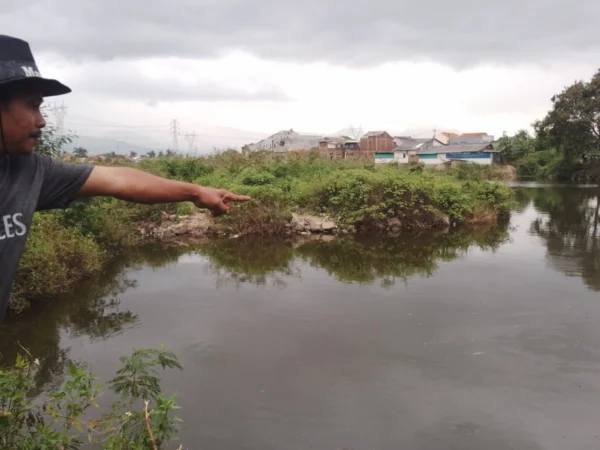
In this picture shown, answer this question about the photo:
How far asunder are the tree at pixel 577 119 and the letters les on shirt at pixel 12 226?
35.1 metres

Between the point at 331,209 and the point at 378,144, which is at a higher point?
the point at 378,144

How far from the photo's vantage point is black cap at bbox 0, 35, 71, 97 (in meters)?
1.30

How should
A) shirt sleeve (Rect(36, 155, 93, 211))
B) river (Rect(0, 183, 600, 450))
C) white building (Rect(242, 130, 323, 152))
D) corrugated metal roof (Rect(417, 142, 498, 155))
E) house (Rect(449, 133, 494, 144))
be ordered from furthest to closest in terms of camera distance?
house (Rect(449, 133, 494, 144))
white building (Rect(242, 130, 323, 152))
corrugated metal roof (Rect(417, 142, 498, 155))
river (Rect(0, 183, 600, 450))
shirt sleeve (Rect(36, 155, 93, 211))

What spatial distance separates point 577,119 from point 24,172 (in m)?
35.6

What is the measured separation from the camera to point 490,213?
47.0ft

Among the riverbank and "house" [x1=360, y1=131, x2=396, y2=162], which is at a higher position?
"house" [x1=360, y1=131, x2=396, y2=162]

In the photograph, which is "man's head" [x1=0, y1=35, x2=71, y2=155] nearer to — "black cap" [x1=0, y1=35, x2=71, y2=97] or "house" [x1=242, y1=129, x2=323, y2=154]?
"black cap" [x1=0, y1=35, x2=71, y2=97]

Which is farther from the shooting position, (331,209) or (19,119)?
(331,209)

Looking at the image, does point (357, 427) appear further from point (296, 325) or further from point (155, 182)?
point (155, 182)

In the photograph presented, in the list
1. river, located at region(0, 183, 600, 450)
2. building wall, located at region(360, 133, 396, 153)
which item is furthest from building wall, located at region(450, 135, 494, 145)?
river, located at region(0, 183, 600, 450)

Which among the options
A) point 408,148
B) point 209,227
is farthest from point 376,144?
point 209,227

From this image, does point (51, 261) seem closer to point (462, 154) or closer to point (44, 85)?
point (44, 85)

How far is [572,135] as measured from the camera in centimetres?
3155

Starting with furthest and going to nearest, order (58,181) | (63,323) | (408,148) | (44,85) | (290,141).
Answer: (290,141)
(408,148)
(63,323)
(58,181)
(44,85)
